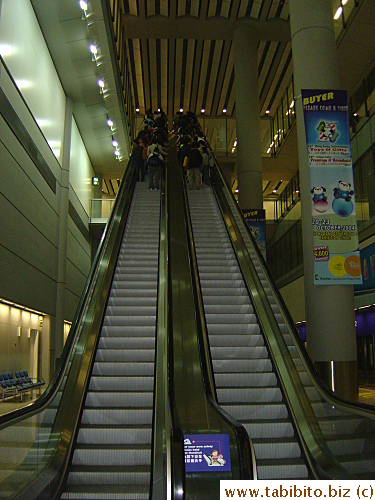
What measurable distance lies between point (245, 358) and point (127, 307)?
215cm

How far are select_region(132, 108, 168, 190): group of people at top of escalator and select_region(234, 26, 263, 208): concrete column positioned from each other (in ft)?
9.50

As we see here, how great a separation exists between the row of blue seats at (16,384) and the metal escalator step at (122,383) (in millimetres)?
5526

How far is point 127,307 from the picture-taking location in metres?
8.27

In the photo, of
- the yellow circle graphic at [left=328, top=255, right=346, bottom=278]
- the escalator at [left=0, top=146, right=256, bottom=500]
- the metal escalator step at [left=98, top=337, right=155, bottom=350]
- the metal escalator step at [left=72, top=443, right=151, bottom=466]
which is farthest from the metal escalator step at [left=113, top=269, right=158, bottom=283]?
the metal escalator step at [left=72, top=443, right=151, bottom=466]

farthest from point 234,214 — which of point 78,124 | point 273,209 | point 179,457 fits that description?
point 273,209

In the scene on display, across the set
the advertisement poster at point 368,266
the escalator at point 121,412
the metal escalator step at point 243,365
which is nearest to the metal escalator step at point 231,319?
the escalator at point 121,412

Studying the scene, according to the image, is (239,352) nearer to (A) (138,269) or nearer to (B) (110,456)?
(B) (110,456)

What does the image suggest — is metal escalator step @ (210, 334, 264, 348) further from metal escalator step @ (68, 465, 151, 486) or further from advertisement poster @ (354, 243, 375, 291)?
advertisement poster @ (354, 243, 375, 291)

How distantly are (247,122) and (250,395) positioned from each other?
48.5 ft

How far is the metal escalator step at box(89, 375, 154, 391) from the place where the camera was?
639cm

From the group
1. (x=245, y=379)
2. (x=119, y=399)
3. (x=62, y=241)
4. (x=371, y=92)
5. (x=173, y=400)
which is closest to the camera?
(x=173, y=400)

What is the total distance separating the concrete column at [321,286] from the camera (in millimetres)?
8125

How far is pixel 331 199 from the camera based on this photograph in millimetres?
7969

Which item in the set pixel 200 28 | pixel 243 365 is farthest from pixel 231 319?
pixel 200 28
